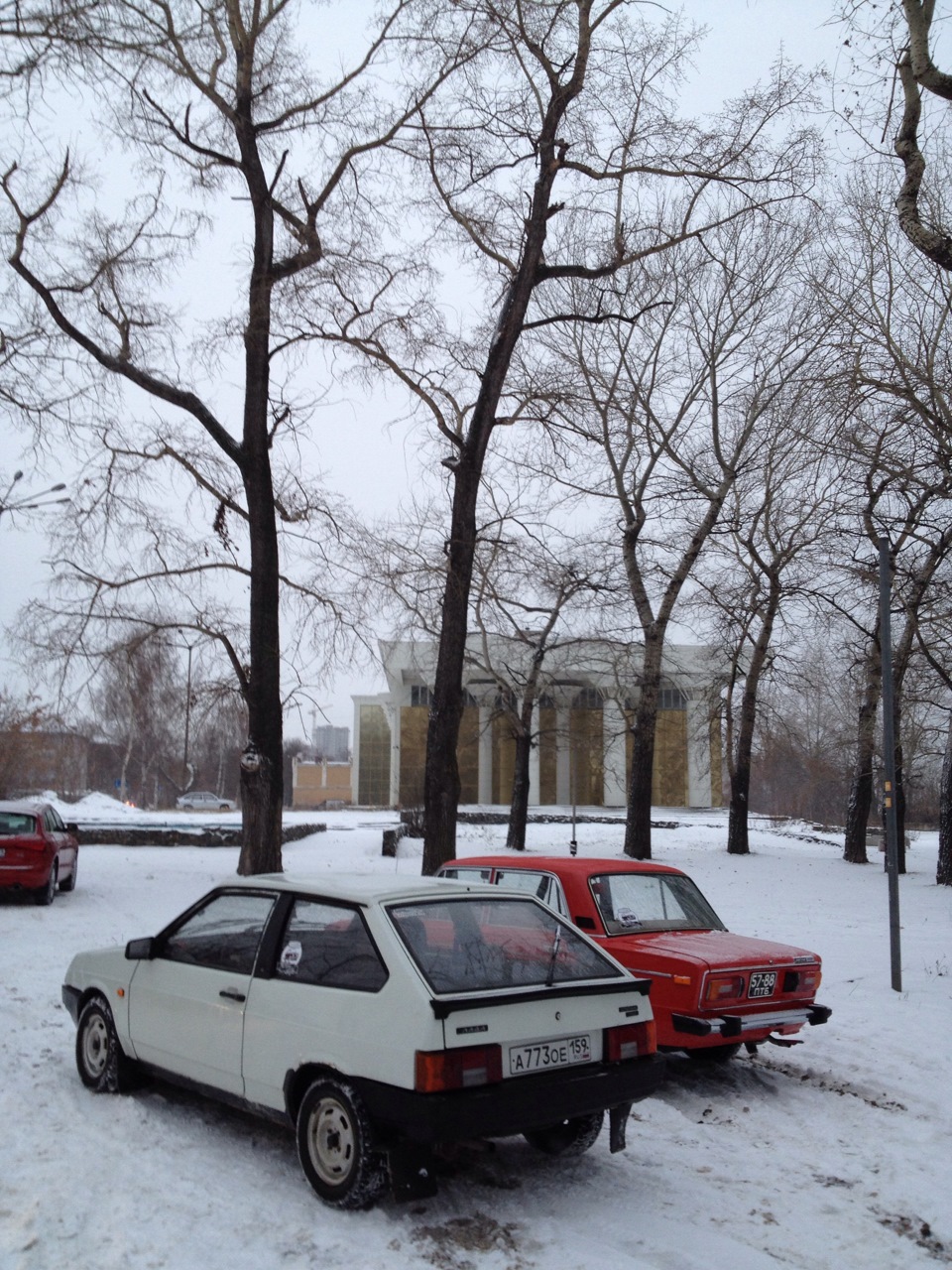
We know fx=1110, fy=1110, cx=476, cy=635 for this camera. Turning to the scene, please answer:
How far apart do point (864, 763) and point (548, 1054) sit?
26201mm

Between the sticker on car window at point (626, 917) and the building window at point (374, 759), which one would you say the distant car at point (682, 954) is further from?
the building window at point (374, 759)

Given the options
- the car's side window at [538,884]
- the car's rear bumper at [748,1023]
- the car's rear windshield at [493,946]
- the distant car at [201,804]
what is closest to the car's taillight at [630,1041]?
the car's rear windshield at [493,946]

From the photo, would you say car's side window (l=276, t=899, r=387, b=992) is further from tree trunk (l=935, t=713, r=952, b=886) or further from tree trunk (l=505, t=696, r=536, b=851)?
tree trunk (l=505, t=696, r=536, b=851)

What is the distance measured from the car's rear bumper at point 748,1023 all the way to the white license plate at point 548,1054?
1.99 meters

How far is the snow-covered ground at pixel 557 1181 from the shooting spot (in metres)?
4.50

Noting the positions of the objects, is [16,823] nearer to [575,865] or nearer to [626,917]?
[575,865]

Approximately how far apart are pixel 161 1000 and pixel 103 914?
10.4 metres

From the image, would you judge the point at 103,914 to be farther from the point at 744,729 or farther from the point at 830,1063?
the point at 744,729

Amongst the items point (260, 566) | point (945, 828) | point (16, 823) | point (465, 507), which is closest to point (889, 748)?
point (465, 507)

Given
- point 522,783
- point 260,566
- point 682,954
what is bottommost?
point 682,954

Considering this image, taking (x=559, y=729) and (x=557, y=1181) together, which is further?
(x=559, y=729)

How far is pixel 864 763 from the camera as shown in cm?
2927

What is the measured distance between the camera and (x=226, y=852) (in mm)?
32031

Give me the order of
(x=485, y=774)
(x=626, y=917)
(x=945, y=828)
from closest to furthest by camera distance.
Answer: (x=626, y=917) → (x=945, y=828) → (x=485, y=774)
